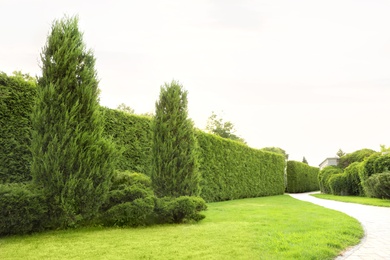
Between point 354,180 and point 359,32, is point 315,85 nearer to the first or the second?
point 359,32

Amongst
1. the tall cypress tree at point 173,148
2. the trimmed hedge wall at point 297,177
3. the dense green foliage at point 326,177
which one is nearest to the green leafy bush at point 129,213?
the tall cypress tree at point 173,148

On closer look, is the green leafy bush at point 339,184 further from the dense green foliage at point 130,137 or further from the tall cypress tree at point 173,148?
the tall cypress tree at point 173,148

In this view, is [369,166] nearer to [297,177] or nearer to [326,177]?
[326,177]

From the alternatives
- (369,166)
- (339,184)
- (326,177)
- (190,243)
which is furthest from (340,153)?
(190,243)

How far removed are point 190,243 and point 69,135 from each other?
3.61 metres

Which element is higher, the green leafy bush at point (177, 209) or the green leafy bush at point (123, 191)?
the green leafy bush at point (123, 191)

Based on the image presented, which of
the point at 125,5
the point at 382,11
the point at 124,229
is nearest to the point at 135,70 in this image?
the point at 125,5

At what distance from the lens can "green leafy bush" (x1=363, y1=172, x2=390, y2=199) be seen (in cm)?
1521

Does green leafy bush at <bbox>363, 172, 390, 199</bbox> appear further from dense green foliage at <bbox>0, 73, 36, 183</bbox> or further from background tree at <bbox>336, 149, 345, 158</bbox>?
background tree at <bbox>336, 149, 345, 158</bbox>

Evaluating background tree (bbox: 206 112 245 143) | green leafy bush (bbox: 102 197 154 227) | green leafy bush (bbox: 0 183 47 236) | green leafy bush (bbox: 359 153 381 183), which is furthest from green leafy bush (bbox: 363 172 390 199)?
background tree (bbox: 206 112 245 143)

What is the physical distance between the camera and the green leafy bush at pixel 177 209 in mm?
7543

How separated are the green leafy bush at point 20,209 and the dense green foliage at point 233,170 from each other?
7333 mm

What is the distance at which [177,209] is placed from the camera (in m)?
7.58

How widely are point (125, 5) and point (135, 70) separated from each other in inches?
137
